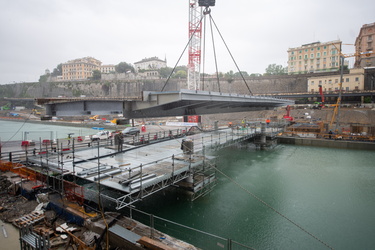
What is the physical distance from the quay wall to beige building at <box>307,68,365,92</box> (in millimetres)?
31603

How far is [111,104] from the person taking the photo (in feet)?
42.6

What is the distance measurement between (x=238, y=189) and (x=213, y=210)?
3.43 metres

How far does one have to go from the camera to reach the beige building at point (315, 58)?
71.2 meters

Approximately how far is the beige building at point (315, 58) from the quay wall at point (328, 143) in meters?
52.2

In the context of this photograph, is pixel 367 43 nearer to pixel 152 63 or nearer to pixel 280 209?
pixel 280 209

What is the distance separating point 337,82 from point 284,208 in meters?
54.3

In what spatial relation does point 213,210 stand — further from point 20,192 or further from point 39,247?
point 20,192

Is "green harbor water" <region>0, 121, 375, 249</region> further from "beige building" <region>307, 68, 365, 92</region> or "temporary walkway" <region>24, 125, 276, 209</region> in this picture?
"beige building" <region>307, 68, 365, 92</region>

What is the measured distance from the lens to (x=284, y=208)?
38.1 ft

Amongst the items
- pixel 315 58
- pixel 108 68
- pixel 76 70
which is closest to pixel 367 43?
pixel 315 58

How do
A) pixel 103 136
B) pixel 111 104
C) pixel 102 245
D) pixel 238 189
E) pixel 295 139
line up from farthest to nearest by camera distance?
pixel 295 139 → pixel 103 136 → pixel 238 189 → pixel 111 104 → pixel 102 245

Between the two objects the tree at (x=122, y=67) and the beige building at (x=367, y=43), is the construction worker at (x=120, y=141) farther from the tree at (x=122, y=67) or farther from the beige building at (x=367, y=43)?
the tree at (x=122, y=67)

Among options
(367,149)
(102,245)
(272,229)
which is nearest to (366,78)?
(367,149)

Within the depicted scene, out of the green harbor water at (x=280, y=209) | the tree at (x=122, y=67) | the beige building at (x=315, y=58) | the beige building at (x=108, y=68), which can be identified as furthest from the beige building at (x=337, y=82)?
the beige building at (x=108, y=68)
